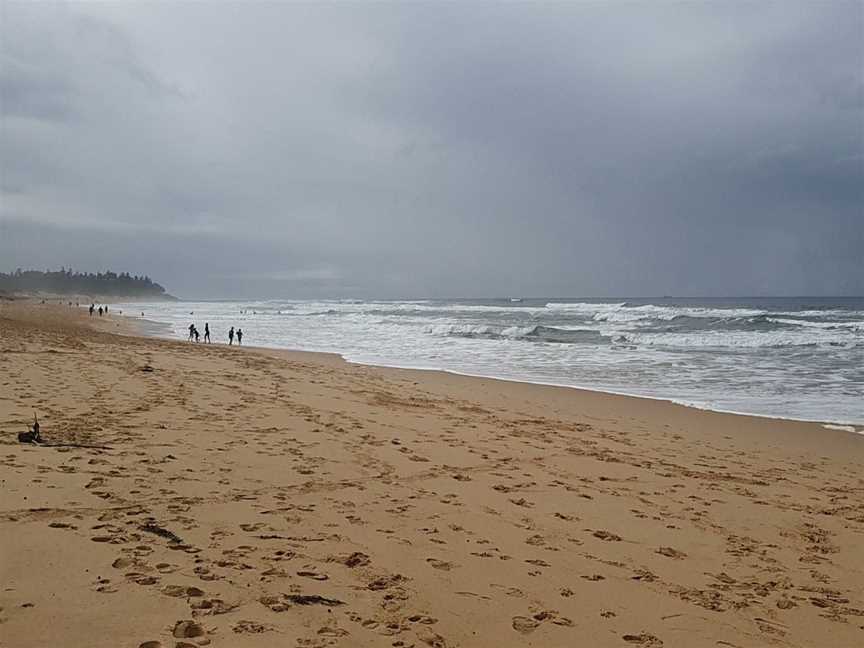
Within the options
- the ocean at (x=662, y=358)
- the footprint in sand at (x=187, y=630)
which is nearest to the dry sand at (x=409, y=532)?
the footprint in sand at (x=187, y=630)

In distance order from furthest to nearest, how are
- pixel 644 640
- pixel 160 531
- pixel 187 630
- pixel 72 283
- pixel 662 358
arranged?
pixel 72 283 → pixel 662 358 → pixel 160 531 → pixel 644 640 → pixel 187 630

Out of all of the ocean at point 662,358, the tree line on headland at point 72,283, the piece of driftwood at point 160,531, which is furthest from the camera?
the tree line on headland at point 72,283

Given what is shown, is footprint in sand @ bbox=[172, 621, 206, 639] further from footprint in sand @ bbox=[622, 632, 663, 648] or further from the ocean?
the ocean

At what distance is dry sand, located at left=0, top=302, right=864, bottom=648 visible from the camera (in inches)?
122

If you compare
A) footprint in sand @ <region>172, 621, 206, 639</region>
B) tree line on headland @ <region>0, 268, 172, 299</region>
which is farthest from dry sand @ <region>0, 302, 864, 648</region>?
tree line on headland @ <region>0, 268, 172, 299</region>

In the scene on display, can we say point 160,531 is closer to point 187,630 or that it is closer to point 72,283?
point 187,630

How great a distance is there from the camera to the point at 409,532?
14.4ft

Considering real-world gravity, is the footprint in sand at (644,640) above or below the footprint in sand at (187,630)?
below

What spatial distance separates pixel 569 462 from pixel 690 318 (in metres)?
43.5

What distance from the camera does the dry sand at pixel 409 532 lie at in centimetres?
310

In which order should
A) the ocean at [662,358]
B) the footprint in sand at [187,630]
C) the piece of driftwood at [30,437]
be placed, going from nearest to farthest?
the footprint in sand at [187,630]
the piece of driftwood at [30,437]
the ocean at [662,358]

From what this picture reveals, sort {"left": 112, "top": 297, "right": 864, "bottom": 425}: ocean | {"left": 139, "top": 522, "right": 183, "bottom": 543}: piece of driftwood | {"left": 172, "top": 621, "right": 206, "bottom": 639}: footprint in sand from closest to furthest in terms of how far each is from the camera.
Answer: {"left": 172, "top": 621, "right": 206, "bottom": 639}: footprint in sand < {"left": 139, "top": 522, "right": 183, "bottom": 543}: piece of driftwood < {"left": 112, "top": 297, "right": 864, "bottom": 425}: ocean

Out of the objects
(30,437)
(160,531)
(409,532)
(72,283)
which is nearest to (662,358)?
(409,532)

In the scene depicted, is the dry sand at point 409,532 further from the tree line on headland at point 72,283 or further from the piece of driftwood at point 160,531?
the tree line on headland at point 72,283
